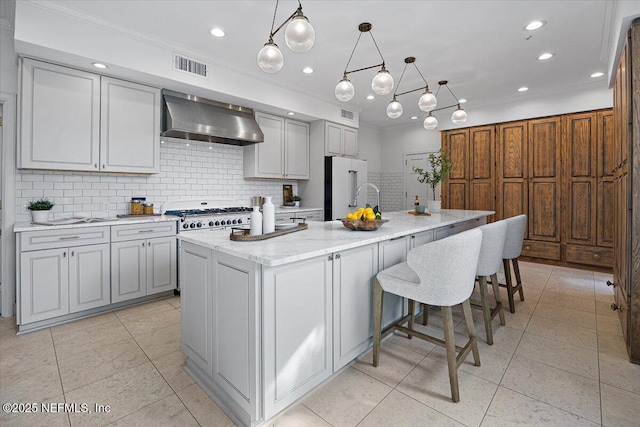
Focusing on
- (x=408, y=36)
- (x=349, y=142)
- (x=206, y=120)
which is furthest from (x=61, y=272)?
(x=349, y=142)

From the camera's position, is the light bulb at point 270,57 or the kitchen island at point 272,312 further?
the light bulb at point 270,57

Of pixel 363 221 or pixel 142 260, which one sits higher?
pixel 363 221

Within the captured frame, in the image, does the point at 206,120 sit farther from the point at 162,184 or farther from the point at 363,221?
the point at 363,221

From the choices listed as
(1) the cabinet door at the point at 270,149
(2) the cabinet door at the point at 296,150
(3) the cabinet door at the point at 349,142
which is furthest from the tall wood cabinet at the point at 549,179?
(1) the cabinet door at the point at 270,149

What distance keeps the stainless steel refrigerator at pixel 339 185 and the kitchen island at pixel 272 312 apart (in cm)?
299

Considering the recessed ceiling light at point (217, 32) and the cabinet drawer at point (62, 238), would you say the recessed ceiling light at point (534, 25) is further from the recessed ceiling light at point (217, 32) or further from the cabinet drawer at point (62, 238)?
the cabinet drawer at point (62, 238)

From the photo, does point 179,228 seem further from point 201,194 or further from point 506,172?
point 506,172

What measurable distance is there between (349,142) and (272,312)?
4.64 meters

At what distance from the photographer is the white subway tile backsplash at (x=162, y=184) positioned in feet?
10.3

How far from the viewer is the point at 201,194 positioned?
434 cm

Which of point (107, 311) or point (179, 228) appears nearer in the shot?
point (107, 311)

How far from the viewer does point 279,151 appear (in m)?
4.93

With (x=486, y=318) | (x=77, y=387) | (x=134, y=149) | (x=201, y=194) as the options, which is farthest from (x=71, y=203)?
(x=486, y=318)

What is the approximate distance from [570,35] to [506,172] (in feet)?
8.85
